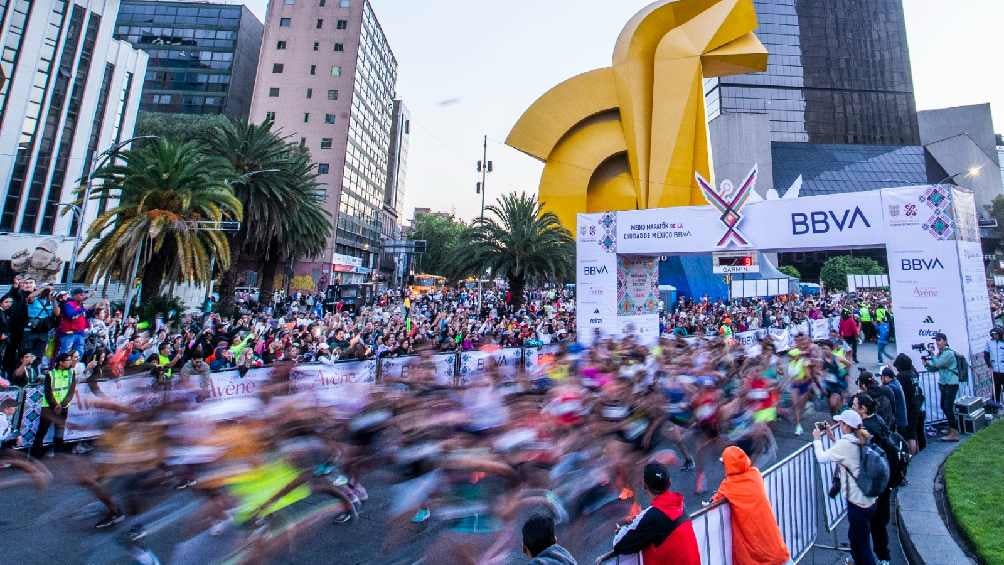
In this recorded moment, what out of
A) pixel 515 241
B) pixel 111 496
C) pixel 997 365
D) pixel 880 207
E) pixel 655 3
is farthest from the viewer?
pixel 655 3

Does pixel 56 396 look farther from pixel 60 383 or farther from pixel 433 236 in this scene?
pixel 433 236

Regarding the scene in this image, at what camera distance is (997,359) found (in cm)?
910

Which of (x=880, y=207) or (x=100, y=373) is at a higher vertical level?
(x=880, y=207)

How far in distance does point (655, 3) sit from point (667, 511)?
3435 centimetres

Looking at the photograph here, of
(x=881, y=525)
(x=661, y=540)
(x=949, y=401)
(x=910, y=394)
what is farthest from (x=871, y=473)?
(x=949, y=401)

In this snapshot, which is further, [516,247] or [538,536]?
[516,247]

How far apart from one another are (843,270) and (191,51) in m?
82.7

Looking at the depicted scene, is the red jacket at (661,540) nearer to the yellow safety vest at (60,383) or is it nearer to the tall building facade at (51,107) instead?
the yellow safety vest at (60,383)

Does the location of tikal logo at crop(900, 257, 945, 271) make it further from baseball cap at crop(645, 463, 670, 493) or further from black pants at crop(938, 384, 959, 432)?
baseball cap at crop(645, 463, 670, 493)

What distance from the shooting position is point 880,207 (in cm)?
1065

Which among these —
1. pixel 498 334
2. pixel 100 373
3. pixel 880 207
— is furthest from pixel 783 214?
pixel 100 373

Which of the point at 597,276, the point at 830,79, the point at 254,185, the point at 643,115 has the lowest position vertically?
the point at 597,276

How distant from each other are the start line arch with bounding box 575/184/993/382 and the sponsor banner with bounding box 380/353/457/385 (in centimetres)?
529

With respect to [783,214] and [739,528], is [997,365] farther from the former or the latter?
[739,528]
